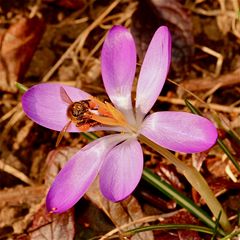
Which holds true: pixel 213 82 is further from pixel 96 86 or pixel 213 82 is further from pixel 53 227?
pixel 53 227

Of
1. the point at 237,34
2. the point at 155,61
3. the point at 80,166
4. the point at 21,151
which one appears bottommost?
the point at 21,151

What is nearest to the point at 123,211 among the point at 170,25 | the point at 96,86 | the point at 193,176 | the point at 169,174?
the point at 169,174

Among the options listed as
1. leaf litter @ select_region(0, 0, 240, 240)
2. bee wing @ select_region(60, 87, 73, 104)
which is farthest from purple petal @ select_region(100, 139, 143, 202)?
leaf litter @ select_region(0, 0, 240, 240)

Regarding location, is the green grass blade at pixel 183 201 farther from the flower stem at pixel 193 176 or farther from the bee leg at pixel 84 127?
the bee leg at pixel 84 127

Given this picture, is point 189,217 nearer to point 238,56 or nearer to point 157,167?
point 157,167

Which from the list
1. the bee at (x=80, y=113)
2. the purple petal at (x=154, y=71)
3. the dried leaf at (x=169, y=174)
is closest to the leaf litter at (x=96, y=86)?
the dried leaf at (x=169, y=174)

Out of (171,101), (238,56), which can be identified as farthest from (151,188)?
(238,56)
